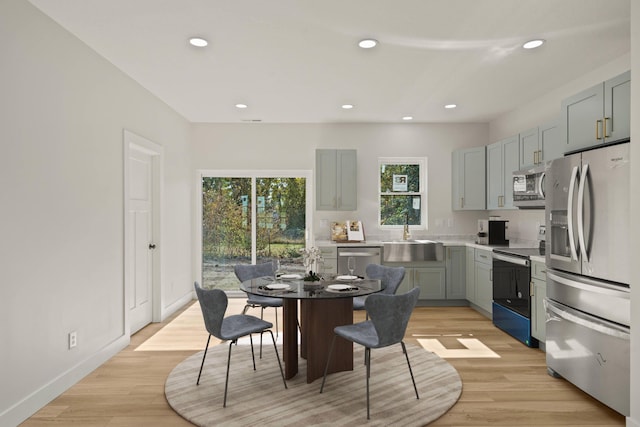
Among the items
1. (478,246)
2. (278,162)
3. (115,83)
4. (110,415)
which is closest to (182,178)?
(278,162)

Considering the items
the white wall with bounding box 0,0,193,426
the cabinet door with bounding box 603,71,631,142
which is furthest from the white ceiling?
the cabinet door with bounding box 603,71,631,142

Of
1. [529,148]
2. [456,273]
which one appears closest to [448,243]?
[456,273]

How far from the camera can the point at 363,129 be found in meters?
6.17

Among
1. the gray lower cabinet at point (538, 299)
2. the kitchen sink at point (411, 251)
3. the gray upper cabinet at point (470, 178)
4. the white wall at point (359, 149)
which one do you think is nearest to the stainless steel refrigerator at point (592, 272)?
the gray lower cabinet at point (538, 299)

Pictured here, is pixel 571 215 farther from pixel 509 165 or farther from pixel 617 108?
pixel 509 165

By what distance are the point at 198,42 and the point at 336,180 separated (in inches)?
123

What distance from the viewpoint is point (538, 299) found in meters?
3.79

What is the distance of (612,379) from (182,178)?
5217 millimetres

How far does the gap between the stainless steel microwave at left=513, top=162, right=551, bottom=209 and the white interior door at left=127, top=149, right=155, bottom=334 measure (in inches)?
166

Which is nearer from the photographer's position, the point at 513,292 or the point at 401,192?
the point at 513,292

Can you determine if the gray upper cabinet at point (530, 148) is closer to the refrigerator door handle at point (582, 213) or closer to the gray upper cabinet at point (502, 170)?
the gray upper cabinet at point (502, 170)

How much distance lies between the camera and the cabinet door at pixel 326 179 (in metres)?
5.90

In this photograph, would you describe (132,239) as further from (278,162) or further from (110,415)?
(278,162)

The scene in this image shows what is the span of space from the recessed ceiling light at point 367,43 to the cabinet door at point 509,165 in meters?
2.48
